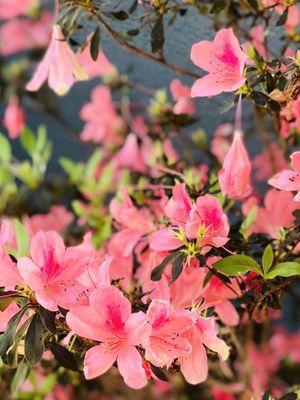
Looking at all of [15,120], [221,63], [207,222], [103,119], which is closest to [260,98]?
[221,63]

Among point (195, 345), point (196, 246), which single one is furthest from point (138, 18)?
point (195, 345)

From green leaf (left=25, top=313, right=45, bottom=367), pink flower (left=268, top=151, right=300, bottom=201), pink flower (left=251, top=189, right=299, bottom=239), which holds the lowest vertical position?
pink flower (left=251, top=189, right=299, bottom=239)

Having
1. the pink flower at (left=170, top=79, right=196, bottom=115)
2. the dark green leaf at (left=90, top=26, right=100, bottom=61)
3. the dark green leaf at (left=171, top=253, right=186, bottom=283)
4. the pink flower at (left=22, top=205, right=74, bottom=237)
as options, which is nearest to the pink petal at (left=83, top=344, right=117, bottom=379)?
the dark green leaf at (left=171, top=253, right=186, bottom=283)

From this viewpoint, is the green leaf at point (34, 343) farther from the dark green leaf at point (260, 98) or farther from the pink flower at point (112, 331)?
the dark green leaf at point (260, 98)

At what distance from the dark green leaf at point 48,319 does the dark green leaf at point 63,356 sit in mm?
59

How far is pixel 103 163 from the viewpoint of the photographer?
221cm

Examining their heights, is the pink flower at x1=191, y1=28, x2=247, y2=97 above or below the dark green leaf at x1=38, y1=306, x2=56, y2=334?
above

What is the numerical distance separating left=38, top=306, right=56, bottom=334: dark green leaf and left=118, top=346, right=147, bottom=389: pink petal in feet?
0.28

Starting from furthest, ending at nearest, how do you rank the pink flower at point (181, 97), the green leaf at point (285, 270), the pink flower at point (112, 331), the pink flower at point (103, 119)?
the pink flower at point (103, 119)
the pink flower at point (181, 97)
the green leaf at point (285, 270)
the pink flower at point (112, 331)

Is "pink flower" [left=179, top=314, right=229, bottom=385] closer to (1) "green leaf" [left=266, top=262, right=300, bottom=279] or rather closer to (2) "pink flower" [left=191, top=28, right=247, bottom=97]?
(1) "green leaf" [left=266, top=262, right=300, bottom=279]

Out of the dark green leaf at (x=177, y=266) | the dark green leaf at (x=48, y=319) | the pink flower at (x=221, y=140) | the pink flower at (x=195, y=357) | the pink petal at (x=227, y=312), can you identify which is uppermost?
the dark green leaf at (x=48, y=319)

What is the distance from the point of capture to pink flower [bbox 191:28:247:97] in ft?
3.32

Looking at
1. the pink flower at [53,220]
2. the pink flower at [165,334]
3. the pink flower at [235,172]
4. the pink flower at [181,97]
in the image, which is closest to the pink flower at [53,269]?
the pink flower at [165,334]

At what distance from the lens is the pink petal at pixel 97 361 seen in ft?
2.94
